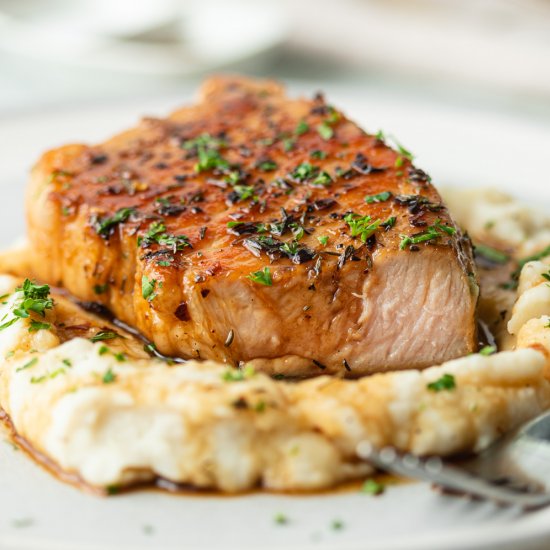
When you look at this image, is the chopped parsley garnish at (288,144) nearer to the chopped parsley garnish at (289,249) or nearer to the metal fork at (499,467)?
the chopped parsley garnish at (289,249)

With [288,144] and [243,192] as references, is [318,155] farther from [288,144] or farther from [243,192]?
[243,192]

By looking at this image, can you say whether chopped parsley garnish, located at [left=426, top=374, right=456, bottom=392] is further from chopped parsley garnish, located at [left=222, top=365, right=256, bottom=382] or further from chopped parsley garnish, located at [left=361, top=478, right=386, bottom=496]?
chopped parsley garnish, located at [left=222, top=365, right=256, bottom=382]

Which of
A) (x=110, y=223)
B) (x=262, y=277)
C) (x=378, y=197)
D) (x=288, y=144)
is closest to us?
(x=262, y=277)

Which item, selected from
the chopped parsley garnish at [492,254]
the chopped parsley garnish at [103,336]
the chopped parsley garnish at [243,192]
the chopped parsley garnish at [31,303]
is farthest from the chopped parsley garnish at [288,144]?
the chopped parsley garnish at [31,303]

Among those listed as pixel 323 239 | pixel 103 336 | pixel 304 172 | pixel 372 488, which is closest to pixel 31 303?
pixel 103 336

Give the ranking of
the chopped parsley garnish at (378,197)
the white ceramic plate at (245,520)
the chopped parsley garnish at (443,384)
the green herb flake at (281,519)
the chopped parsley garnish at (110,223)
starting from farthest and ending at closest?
1. the chopped parsley garnish at (110,223)
2. the chopped parsley garnish at (378,197)
3. the chopped parsley garnish at (443,384)
4. the green herb flake at (281,519)
5. the white ceramic plate at (245,520)
